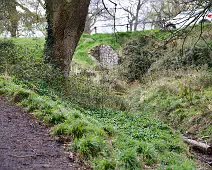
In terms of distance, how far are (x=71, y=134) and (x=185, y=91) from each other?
780 cm

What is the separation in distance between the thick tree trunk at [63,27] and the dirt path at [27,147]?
5.33m

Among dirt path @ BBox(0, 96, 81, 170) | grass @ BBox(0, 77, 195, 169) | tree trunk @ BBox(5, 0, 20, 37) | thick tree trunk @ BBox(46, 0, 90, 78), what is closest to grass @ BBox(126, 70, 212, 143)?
grass @ BBox(0, 77, 195, 169)

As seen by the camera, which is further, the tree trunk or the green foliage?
the tree trunk

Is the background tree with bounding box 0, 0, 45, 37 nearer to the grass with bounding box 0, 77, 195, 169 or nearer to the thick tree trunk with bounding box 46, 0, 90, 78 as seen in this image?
the thick tree trunk with bounding box 46, 0, 90, 78

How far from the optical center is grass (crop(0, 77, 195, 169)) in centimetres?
433

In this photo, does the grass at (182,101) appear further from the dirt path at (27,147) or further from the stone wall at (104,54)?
the dirt path at (27,147)

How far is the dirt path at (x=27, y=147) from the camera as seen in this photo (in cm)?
388

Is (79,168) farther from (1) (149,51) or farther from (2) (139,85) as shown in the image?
(1) (149,51)

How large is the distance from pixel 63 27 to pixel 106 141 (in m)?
7.29

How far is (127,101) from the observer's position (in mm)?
12383

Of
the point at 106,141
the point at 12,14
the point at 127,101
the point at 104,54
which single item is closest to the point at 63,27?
the point at 127,101

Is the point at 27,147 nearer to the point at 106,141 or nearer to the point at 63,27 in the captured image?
the point at 106,141

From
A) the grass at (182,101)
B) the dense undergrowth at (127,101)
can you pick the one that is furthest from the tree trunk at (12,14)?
the grass at (182,101)

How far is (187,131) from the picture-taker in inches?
370
